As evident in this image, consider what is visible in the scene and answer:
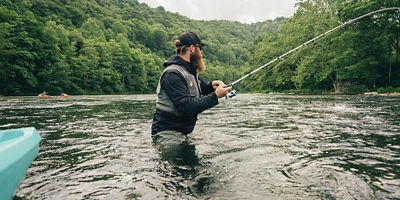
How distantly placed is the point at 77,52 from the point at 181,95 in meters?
64.0

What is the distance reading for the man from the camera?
389 cm

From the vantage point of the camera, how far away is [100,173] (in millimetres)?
3520

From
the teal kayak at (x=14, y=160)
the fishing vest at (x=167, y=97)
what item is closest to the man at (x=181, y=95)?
the fishing vest at (x=167, y=97)

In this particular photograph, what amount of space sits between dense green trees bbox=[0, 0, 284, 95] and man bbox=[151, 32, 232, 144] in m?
43.6

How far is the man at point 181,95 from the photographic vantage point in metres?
3.89

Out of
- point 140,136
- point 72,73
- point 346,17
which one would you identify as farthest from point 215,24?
point 140,136

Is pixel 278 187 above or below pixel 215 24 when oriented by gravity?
below

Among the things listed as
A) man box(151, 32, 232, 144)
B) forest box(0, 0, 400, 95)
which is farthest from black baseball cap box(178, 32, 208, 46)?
forest box(0, 0, 400, 95)

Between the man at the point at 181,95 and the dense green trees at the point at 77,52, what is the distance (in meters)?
43.6

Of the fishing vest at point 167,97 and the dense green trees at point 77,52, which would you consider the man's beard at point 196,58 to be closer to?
the fishing vest at point 167,97

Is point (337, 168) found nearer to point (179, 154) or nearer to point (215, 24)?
point (179, 154)

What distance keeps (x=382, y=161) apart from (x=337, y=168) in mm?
889

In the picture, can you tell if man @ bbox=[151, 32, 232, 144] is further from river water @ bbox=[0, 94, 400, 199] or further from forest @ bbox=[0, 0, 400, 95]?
forest @ bbox=[0, 0, 400, 95]

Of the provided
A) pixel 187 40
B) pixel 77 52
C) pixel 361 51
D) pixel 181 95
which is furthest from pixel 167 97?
pixel 77 52
